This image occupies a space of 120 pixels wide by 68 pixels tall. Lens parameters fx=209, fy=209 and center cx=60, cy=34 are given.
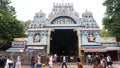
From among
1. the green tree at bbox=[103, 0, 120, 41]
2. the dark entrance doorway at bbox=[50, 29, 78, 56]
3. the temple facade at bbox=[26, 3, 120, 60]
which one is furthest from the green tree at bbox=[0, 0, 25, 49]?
the green tree at bbox=[103, 0, 120, 41]

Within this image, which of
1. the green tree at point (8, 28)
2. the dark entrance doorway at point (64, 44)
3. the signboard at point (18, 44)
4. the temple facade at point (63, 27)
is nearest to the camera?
the temple facade at point (63, 27)

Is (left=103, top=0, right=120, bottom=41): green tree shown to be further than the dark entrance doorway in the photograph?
No

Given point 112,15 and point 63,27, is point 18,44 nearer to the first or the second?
point 63,27

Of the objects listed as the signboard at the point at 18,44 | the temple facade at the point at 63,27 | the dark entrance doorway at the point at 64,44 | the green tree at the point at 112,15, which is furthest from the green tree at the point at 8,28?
the green tree at the point at 112,15

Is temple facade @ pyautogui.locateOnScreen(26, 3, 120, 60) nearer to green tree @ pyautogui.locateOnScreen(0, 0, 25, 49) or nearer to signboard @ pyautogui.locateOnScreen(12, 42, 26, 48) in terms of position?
signboard @ pyautogui.locateOnScreen(12, 42, 26, 48)

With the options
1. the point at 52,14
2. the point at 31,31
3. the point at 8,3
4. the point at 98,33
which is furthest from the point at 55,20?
the point at 8,3

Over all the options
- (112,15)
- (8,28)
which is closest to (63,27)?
(112,15)

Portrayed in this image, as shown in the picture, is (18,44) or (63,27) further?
(18,44)

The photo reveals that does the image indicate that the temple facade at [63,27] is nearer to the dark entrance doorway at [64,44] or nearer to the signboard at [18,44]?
the signboard at [18,44]

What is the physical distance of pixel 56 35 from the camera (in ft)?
123

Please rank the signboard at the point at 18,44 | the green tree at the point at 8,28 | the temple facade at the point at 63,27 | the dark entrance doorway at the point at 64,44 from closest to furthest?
the temple facade at the point at 63,27 < the signboard at the point at 18,44 < the green tree at the point at 8,28 < the dark entrance doorway at the point at 64,44

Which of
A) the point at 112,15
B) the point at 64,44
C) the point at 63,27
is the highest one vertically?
the point at 112,15

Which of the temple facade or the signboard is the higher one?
the temple facade

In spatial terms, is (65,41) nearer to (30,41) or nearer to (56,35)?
(56,35)
